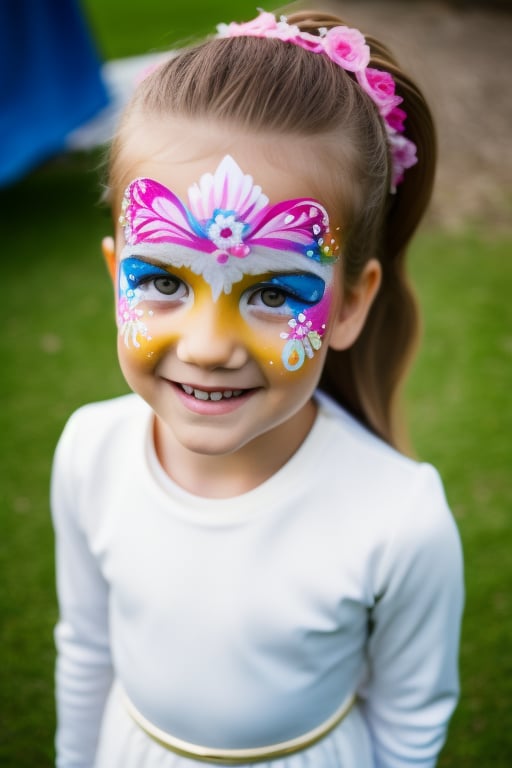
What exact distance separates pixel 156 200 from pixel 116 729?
38.0 inches

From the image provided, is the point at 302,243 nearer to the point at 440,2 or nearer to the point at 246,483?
the point at 246,483

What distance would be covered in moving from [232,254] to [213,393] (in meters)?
0.20

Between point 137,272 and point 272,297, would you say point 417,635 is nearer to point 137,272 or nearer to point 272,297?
point 272,297

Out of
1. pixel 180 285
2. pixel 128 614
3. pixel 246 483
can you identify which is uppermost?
pixel 180 285

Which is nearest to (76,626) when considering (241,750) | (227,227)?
(241,750)

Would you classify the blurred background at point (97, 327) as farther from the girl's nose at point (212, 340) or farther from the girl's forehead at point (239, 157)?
the girl's nose at point (212, 340)

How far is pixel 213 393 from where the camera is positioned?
1.15 meters

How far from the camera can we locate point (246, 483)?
1.34 m

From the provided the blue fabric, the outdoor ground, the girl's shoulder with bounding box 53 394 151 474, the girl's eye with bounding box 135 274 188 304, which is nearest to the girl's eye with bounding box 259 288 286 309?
the girl's eye with bounding box 135 274 188 304

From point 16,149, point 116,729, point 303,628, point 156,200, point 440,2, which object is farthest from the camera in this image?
point 440,2

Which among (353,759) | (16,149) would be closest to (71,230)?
(16,149)

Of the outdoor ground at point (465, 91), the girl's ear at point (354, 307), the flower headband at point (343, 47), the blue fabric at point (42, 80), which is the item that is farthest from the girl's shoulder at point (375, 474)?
the blue fabric at point (42, 80)

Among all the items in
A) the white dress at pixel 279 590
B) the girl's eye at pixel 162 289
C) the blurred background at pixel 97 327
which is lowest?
the blurred background at pixel 97 327

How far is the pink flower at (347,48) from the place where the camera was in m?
1.18
